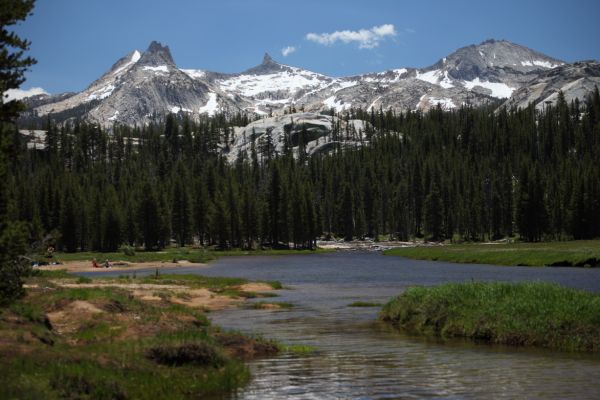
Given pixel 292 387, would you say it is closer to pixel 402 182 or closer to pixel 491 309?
pixel 491 309

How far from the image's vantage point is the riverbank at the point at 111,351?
15828 millimetres

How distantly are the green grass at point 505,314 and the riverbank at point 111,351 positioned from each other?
30.8ft

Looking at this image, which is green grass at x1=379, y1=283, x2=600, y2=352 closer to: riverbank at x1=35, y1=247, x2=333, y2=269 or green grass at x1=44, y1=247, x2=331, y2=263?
riverbank at x1=35, y1=247, x2=333, y2=269

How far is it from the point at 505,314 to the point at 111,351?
17.9 meters

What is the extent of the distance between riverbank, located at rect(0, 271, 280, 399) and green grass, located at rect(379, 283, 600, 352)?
9.40 meters

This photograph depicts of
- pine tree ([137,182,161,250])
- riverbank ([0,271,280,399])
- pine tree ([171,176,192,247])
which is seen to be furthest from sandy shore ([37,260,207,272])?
riverbank ([0,271,280,399])

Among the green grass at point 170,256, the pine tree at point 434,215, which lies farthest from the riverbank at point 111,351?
the pine tree at point 434,215

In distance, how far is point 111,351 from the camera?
1944 centimetres

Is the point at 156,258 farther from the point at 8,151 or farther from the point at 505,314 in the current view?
the point at 8,151

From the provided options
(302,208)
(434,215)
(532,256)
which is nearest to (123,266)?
(302,208)

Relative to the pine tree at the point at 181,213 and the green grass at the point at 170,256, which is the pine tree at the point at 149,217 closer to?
the green grass at the point at 170,256

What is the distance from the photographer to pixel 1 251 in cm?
1487

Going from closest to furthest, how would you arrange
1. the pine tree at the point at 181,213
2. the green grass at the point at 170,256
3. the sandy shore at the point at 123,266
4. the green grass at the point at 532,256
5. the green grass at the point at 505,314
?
the green grass at the point at 505,314
the green grass at the point at 532,256
the sandy shore at the point at 123,266
the green grass at the point at 170,256
the pine tree at the point at 181,213

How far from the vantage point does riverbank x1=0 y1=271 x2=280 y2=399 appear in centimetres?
1583
